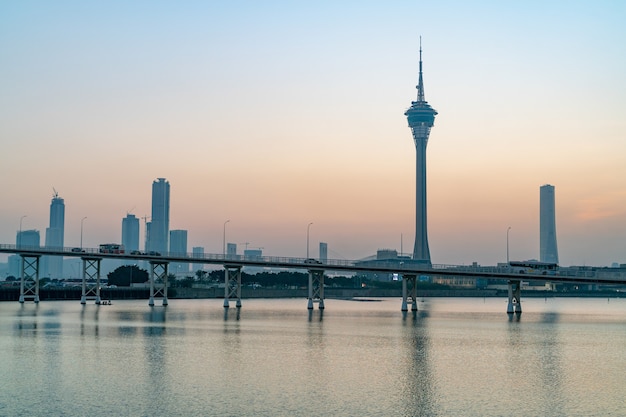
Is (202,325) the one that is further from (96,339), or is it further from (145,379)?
(145,379)

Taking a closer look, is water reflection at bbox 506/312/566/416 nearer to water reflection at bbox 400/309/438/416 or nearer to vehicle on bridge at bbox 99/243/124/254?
water reflection at bbox 400/309/438/416

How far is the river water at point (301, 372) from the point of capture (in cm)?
4809

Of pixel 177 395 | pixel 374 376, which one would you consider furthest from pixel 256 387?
pixel 374 376

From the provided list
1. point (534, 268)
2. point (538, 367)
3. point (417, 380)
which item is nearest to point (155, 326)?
point (417, 380)

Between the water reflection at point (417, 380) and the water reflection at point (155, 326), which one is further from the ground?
the water reflection at point (155, 326)

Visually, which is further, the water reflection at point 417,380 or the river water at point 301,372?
the water reflection at point 417,380

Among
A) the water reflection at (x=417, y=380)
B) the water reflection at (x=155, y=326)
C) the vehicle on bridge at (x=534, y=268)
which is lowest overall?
the water reflection at (x=417, y=380)

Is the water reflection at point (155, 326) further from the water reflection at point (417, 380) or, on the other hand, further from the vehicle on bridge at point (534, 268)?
the vehicle on bridge at point (534, 268)

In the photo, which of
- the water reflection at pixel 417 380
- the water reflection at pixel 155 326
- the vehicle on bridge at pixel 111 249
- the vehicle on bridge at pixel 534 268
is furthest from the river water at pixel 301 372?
the vehicle on bridge at pixel 111 249

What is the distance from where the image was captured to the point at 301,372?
62156 mm

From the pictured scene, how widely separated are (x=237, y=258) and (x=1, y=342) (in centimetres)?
10020

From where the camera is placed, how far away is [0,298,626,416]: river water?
1893 inches

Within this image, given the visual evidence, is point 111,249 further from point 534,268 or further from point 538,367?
point 538,367

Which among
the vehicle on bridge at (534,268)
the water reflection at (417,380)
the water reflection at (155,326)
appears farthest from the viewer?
the vehicle on bridge at (534,268)
